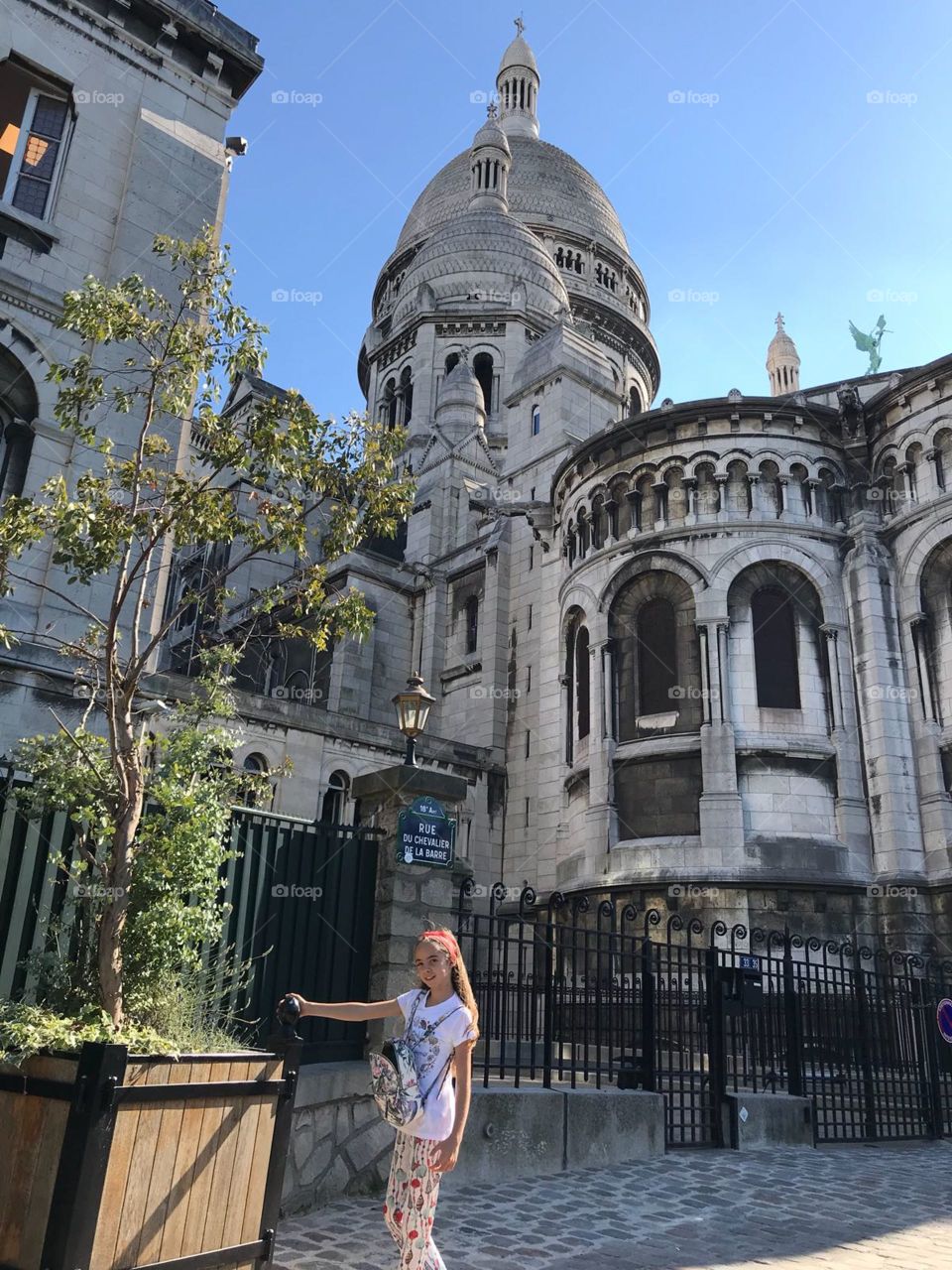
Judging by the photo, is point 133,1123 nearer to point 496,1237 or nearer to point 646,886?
point 496,1237

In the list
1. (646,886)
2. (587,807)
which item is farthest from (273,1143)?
(587,807)

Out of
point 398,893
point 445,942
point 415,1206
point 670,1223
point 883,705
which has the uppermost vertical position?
point 883,705

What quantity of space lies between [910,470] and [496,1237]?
2094 centimetres

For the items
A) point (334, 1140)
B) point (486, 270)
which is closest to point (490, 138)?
point (486, 270)

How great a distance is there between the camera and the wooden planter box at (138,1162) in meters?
4.54

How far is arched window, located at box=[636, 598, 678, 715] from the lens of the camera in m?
23.7

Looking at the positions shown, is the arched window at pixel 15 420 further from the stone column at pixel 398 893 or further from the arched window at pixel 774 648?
the arched window at pixel 774 648
